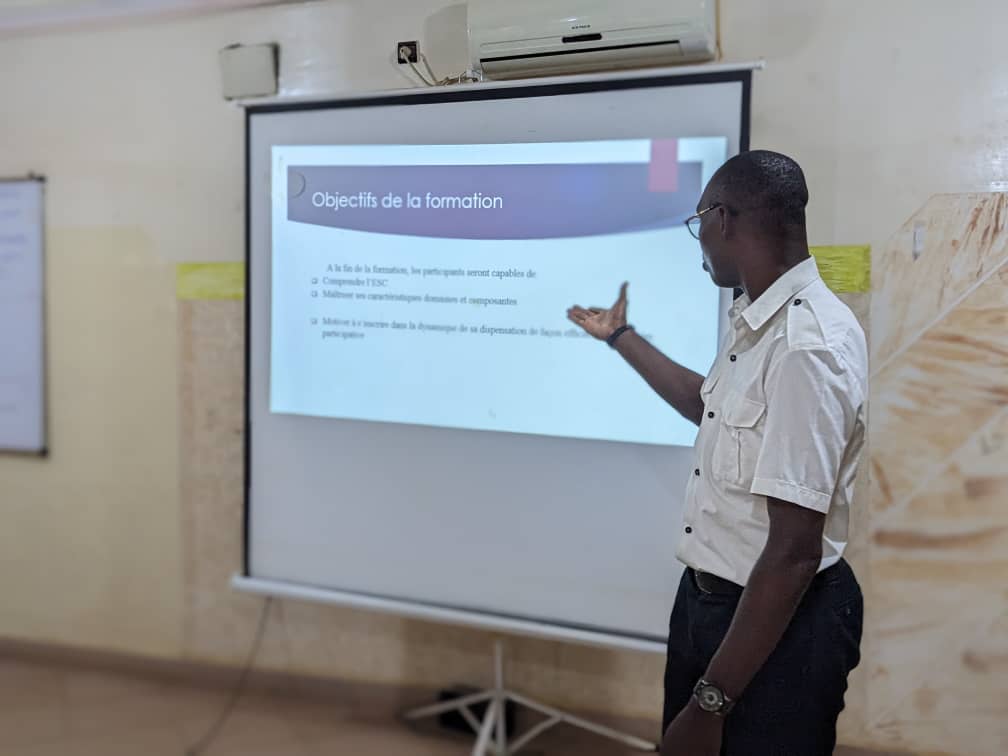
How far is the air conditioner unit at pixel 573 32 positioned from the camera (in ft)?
5.49

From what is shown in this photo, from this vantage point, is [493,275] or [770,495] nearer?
[770,495]

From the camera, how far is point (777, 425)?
1156 millimetres

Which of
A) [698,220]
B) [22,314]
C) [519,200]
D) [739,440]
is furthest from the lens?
[22,314]

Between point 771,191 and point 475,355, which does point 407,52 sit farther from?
point 771,191

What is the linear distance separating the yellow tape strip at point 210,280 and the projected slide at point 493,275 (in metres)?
0.52

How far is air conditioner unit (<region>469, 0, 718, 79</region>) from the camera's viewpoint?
1.67 metres

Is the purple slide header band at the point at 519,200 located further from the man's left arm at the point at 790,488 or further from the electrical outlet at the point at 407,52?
the man's left arm at the point at 790,488

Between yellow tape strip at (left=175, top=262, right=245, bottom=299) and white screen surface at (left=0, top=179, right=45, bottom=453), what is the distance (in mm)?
583

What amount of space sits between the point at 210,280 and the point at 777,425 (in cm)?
204

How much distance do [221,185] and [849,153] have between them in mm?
1865

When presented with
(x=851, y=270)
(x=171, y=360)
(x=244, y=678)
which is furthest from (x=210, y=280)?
(x=851, y=270)

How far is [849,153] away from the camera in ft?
6.73

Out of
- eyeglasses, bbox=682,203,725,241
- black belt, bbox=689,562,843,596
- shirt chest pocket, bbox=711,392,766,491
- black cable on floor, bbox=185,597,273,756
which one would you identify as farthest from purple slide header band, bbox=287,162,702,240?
black cable on floor, bbox=185,597,273,756

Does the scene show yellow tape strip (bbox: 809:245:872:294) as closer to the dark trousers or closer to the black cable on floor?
the dark trousers
